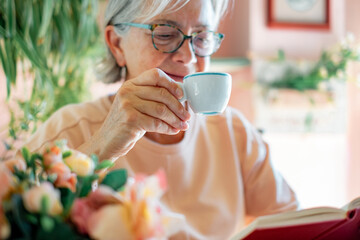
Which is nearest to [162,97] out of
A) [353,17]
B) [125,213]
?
[125,213]

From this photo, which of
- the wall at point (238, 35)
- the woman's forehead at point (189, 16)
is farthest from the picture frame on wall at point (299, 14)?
the woman's forehead at point (189, 16)

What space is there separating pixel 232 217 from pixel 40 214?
3.11 feet

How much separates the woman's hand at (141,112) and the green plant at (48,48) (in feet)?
2.37

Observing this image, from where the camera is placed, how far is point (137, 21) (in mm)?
1167

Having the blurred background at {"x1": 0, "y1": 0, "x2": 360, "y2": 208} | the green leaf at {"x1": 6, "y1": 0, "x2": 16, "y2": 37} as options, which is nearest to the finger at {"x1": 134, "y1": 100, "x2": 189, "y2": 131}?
the green leaf at {"x1": 6, "y1": 0, "x2": 16, "y2": 37}

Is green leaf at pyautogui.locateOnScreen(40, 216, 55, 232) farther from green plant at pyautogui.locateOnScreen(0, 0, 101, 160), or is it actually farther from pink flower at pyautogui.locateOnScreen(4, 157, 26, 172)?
green plant at pyautogui.locateOnScreen(0, 0, 101, 160)

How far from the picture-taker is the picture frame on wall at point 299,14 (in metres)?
3.52

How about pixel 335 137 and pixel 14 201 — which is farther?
pixel 335 137

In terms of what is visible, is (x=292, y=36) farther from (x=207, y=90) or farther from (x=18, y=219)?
→ (x=18, y=219)

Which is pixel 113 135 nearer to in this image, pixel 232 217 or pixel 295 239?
pixel 295 239

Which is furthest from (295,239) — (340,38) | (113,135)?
(340,38)

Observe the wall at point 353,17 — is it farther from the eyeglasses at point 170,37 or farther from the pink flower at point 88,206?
the pink flower at point 88,206

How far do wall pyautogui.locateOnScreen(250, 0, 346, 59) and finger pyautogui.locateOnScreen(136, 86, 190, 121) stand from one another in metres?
2.79

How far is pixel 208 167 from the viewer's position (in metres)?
1.37
